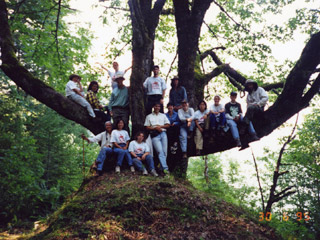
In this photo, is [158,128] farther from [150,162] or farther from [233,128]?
[233,128]

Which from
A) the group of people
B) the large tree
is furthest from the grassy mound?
Result: the large tree

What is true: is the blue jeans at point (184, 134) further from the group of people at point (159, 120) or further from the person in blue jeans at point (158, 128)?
the person in blue jeans at point (158, 128)

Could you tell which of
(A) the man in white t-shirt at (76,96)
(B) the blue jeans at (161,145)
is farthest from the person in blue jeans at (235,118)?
(A) the man in white t-shirt at (76,96)

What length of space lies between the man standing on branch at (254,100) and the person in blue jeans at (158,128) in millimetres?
2356

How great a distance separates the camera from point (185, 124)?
7.53m

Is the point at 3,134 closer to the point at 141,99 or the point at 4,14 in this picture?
the point at 4,14

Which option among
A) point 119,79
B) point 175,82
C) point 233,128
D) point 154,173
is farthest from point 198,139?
point 119,79

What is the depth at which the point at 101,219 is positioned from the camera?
4.24m

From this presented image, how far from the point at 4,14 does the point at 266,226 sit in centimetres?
845

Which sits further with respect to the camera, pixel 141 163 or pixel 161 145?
pixel 161 145

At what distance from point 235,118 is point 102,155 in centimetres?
390

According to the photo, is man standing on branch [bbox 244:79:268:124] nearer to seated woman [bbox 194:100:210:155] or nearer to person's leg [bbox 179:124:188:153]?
seated woman [bbox 194:100:210:155]

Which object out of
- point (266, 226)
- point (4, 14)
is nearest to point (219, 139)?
point (266, 226)

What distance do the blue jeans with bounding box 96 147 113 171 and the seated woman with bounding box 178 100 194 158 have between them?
6.90 feet
